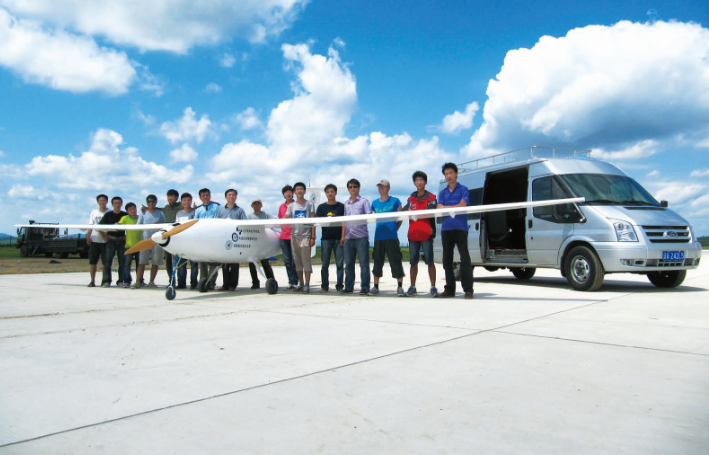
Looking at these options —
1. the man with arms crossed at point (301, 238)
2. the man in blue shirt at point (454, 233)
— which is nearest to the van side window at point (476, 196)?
the man in blue shirt at point (454, 233)

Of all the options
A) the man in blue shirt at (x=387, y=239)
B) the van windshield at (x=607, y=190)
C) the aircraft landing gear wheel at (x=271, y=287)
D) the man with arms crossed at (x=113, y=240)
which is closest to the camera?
the man in blue shirt at (x=387, y=239)

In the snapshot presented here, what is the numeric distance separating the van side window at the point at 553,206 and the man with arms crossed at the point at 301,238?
405 centimetres

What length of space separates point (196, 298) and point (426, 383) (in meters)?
5.65

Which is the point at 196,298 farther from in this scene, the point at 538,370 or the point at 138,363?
the point at 538,370

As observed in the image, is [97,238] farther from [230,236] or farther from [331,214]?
[331,214]

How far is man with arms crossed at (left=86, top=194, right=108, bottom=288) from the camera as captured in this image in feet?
30.4

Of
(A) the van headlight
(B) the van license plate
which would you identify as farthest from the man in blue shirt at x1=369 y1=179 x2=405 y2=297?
(B) the van license plate

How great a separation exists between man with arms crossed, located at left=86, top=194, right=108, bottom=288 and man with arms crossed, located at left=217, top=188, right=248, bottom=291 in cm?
268

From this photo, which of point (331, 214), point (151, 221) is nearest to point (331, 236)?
point (331, 214)

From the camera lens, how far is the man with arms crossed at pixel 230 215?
8.26 m

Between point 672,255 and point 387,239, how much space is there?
4277mm

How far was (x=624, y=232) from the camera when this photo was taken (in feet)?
22.4

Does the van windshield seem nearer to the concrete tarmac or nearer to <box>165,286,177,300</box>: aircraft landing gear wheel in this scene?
the concrete tarmac

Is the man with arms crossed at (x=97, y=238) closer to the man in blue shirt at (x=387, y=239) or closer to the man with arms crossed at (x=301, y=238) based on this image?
the man with arms crossed at (x=301, y=238)
